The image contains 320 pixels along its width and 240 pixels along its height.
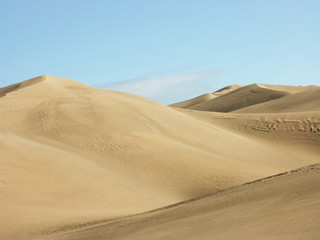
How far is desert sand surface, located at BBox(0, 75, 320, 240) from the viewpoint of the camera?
1223 cm

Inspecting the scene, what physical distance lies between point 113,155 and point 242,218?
A: 37.7ft

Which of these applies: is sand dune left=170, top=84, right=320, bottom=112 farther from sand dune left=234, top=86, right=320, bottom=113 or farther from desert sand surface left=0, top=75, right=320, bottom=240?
desert sand surface left=0, top=75, right=320, bottom=240

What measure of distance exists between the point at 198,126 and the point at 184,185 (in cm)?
796

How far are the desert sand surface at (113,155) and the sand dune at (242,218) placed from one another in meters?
0.11

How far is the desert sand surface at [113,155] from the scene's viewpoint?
1223cm

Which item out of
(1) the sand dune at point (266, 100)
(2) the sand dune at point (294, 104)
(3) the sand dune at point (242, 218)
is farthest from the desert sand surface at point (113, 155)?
(1) the sand dune at point (266, 100)

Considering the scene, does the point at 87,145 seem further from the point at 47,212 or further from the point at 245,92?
the point at 245,92

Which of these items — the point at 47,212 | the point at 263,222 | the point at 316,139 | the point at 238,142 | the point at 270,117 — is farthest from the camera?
the point at 270,117

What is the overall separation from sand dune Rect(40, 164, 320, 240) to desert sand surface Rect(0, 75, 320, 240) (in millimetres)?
110

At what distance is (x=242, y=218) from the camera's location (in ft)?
21.5

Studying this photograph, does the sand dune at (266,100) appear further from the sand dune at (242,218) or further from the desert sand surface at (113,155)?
the sand dune at (242,218)

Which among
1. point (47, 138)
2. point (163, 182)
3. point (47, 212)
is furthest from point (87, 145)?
point (47, 212)

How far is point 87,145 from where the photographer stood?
18453 millimetres

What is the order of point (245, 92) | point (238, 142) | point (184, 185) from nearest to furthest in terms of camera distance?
point (184, 185), point (238, 142), point (245, 92)
